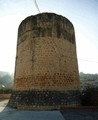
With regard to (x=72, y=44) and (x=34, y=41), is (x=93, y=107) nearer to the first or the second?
(x=72, y=44)

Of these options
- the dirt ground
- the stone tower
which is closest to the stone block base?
the stone tower

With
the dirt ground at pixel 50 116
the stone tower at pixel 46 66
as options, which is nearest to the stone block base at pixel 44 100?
the stone tower at pixel 46 66

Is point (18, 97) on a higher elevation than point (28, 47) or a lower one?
lower

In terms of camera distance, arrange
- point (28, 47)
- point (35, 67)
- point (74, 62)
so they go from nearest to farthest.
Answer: point (35, 67) → point (28, 47) → point (74, 62)

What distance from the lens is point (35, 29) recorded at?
1187cm

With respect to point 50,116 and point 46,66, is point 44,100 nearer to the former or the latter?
point 46,66

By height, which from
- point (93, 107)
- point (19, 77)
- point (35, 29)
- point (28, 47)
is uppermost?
point (35, 29)

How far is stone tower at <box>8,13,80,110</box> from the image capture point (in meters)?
10.5

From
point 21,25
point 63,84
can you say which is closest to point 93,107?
point 63,84

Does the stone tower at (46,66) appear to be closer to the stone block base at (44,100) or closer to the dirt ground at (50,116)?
the stone block base at (44,100)

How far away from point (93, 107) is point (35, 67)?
475cm

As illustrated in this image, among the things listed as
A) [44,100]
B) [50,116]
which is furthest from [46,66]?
[50,116]

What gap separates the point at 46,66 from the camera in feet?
36.1

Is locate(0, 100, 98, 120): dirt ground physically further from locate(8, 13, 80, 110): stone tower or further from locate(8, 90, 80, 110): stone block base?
locate(8, 13, 80, 110): stone tower
